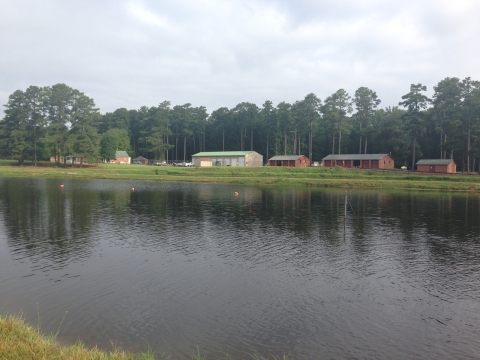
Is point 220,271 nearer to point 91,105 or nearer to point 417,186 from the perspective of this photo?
point 417,186

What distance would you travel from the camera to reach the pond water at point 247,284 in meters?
11.4

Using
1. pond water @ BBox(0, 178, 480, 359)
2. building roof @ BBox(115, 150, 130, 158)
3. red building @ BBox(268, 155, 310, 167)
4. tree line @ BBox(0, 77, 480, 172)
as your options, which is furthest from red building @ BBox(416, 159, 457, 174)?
building roof @ BBox(115, 150, 130, 158)

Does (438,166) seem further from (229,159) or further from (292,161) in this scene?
(229,159)

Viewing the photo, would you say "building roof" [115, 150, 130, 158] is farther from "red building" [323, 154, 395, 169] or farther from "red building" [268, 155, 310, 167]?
"red building" [323, 154, 395, 169]

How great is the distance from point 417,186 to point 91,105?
82842mm

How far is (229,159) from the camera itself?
383 ft

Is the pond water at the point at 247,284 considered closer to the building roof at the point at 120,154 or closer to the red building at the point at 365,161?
the red building at the point at 365,161

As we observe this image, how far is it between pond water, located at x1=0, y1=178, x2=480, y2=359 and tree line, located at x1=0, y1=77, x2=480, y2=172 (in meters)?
70.8

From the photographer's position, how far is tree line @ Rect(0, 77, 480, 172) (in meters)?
92.0

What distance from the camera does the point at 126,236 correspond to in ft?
79.7

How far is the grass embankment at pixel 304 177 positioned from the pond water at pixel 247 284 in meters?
36.8

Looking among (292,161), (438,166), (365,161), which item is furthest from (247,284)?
(292,161)

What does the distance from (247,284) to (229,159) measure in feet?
333

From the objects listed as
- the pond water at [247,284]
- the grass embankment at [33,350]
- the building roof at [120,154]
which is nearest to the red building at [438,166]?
the pond water at [247,284]
